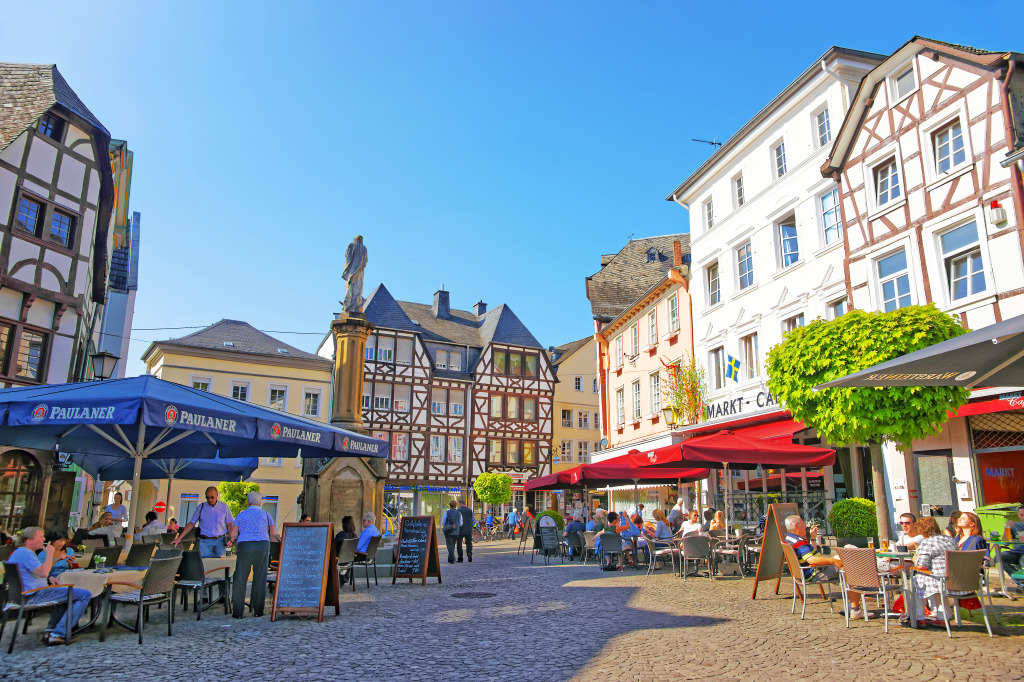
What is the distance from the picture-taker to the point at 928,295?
14.4 meters

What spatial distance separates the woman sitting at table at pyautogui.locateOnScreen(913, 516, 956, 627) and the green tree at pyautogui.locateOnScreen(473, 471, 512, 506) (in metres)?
31.4

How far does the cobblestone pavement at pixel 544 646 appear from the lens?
593 cm

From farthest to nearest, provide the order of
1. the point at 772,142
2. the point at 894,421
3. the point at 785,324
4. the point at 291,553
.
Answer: the point at 772,142 < the point at 785,324 < the point at 894,421 < the point at 291,553

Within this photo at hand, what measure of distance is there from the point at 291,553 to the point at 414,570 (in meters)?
4.11

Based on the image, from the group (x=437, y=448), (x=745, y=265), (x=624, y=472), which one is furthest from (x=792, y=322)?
(x=437, y=448)

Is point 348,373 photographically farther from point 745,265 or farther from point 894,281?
point 894,281

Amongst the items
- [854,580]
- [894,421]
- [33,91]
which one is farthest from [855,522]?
[33,91]

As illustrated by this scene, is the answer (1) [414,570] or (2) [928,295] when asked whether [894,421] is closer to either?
(2) [928,295]

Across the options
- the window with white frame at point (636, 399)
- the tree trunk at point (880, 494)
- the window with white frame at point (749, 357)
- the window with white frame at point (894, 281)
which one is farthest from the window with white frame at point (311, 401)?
the tree trunk at point (880, 494)

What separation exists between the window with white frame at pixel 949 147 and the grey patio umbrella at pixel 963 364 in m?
8.46

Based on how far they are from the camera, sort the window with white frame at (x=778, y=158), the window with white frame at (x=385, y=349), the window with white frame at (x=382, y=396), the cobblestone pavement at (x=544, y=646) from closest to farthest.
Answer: the cobblestone pavement at (x=544, y=646)
the window with white frame at (x=778, y=158)
the window with white frame at (x=382, y=396)
the window with white frame at (x=385, y=349)

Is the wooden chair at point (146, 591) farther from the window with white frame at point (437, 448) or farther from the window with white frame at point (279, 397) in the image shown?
the window with white frame at point (437, 448)

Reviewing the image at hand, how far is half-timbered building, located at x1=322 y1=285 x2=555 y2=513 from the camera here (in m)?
41.2

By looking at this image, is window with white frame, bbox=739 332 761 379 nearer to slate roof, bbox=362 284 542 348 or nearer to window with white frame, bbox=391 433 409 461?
window with white frame, bbox=391 433 409 461
